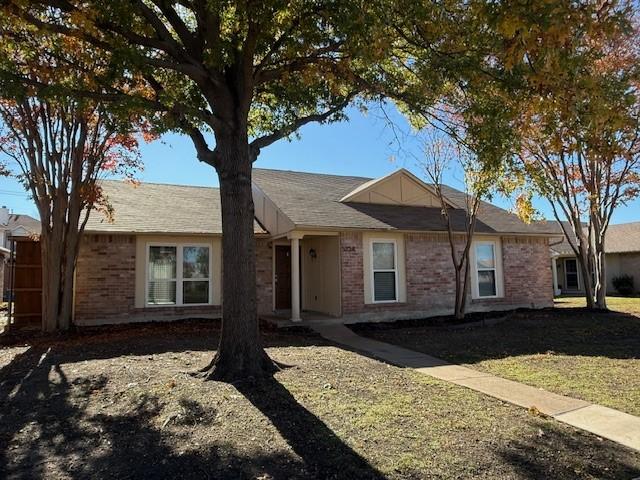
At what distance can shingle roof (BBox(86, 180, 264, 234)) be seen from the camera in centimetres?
1316

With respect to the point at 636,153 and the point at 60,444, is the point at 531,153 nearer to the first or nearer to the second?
the point at 636,153


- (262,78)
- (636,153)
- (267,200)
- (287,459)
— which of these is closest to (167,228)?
(267,200)

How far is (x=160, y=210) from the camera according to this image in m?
14.9

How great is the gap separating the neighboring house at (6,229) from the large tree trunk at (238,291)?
9.45 m

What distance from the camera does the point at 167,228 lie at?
43.5ft

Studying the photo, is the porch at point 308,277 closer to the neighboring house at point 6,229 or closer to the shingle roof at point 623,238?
the neighboring house at point 6,229

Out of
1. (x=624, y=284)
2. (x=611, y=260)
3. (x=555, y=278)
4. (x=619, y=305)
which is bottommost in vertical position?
(x=619, y=305)

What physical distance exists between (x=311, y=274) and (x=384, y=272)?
247 cm

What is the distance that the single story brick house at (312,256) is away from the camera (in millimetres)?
12961

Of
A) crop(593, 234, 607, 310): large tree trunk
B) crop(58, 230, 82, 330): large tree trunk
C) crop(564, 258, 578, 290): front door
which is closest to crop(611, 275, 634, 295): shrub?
crop(564, 258, 578, 290): front door

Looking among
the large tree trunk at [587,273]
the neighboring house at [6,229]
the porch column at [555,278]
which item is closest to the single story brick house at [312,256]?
the large tree trunk at [587,273]

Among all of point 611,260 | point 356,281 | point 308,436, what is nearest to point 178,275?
point 356,281

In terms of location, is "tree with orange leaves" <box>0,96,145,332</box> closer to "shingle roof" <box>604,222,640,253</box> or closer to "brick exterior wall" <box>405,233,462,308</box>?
"brick exterior wall" <box>405,233,462,308</box>

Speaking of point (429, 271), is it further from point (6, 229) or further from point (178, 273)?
point (6, 229)
